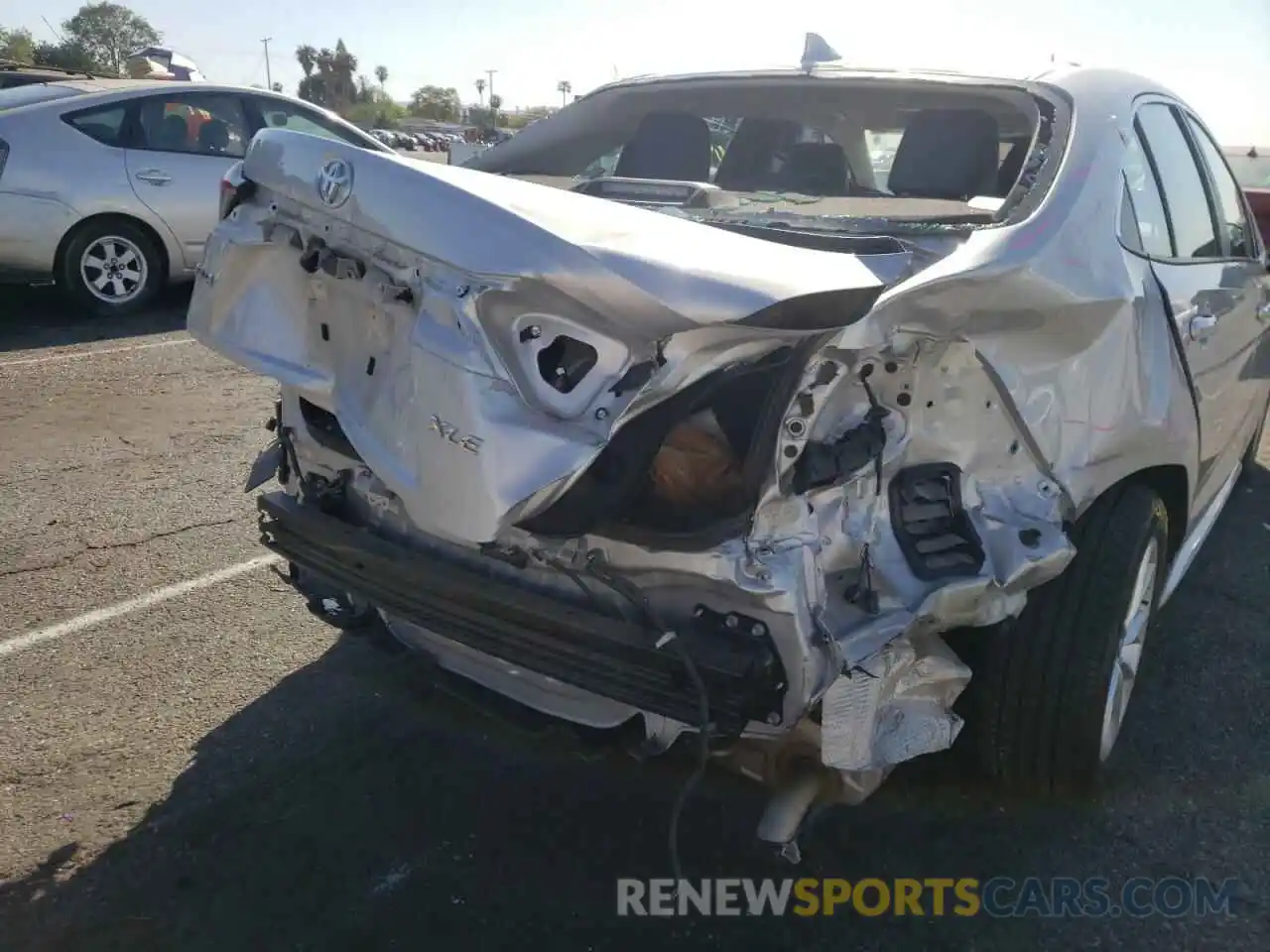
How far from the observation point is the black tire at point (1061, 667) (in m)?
2.52

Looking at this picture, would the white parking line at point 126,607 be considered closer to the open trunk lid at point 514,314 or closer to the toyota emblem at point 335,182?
the open trunk lid at point 514,314

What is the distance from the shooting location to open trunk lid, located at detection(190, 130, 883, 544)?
186cm

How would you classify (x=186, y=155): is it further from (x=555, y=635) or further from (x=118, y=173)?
→ (x=555, y=635)

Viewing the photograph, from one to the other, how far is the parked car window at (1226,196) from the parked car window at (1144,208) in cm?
80

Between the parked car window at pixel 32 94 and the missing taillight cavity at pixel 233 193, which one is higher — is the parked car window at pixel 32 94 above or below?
above

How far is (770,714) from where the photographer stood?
203 cm

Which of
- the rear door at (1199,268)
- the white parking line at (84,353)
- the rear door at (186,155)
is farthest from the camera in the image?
the rear door at (186,155)

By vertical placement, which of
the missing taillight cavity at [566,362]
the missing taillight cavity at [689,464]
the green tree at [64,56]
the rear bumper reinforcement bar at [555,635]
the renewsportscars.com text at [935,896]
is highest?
the green tree at [64,56]

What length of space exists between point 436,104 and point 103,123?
3764 inches

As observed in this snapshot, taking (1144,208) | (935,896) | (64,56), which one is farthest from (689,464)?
(64,56)

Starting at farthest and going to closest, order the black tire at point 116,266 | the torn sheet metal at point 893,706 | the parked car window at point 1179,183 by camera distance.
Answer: the black tire at point 116,266
the parked car window at point 1179,183
the torn sheet metal at point 893,706

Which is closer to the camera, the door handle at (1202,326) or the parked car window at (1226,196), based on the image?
the door handle at (1202,326)

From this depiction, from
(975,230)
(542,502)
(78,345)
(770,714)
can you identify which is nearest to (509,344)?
(542,502)

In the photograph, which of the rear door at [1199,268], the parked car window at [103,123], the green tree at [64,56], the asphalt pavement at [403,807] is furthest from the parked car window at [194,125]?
the green tree at [64,56]
